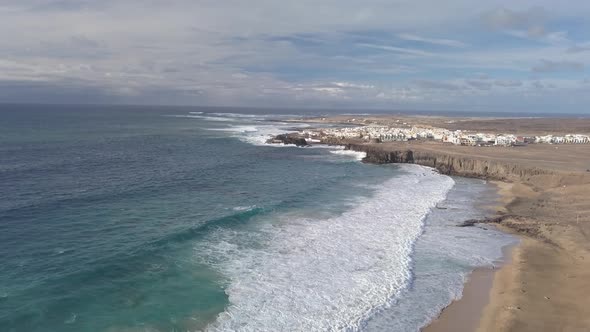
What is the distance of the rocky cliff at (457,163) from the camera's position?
51000 millimetres

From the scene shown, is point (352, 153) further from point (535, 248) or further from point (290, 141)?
point (535, 248)

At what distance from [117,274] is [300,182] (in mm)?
25488

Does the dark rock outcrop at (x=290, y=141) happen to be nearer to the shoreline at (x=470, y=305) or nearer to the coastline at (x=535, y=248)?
the coastline at (x=535, y=248)

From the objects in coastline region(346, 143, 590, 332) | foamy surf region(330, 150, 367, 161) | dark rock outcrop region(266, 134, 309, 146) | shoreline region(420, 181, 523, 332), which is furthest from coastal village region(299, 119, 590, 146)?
shoreline region(420, 181, 523, 332)

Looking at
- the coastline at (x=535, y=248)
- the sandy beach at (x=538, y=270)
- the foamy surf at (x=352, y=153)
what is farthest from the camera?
the foamy surf at (x=352, y=153)

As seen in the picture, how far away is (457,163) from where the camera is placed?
186 feet

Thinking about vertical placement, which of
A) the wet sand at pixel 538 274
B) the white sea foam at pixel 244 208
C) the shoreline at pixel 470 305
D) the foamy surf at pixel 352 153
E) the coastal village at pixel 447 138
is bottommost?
the shoreline at pixel 470 305

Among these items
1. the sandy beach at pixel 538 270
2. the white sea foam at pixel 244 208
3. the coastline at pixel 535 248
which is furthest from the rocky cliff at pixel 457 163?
the white sea foam at pixel 244 208

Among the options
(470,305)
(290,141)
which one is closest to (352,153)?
(290,141)

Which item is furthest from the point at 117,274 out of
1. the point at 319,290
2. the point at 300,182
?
the point at 300,182

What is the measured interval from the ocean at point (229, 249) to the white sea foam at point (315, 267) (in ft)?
0.28

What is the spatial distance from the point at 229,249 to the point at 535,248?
1809 centimetres

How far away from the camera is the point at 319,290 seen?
20.7 metres

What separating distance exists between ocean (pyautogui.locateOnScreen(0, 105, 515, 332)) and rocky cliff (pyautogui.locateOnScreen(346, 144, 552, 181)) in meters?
6.30
